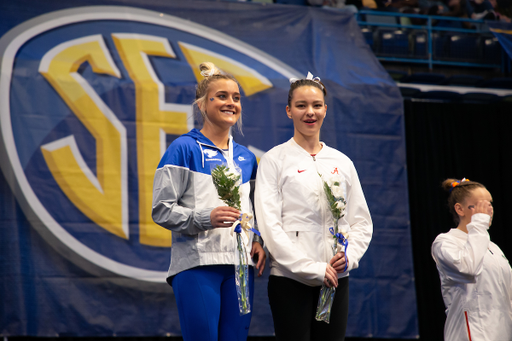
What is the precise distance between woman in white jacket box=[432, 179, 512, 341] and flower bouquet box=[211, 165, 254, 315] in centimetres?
114

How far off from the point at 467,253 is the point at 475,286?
0.20 m

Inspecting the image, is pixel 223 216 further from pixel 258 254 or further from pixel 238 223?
pixel 258 254

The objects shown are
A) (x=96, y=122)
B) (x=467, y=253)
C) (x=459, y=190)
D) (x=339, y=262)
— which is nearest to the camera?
(x=339, y=262)

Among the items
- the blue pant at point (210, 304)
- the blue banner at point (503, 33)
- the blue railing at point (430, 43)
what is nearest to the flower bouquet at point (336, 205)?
the blue pant at point (210, 304)

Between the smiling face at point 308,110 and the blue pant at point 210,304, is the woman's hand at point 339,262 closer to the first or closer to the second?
the blue pant at point 210,304

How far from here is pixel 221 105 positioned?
2150 mm

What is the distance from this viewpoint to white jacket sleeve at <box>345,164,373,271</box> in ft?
6.85

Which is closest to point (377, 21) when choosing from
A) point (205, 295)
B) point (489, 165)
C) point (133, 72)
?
point (489, 165)

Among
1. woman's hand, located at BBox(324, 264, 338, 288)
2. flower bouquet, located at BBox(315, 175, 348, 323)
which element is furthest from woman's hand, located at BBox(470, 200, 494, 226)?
woman's hand, located at BBox(324, 264, 338, 288)

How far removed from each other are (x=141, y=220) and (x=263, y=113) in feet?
4.28

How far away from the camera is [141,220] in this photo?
3.91 metres

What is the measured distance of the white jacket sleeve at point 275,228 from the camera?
1.94 m

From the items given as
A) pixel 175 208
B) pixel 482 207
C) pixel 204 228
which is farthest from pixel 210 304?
pixel 482 207

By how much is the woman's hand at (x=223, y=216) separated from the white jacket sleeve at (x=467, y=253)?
122 cm
